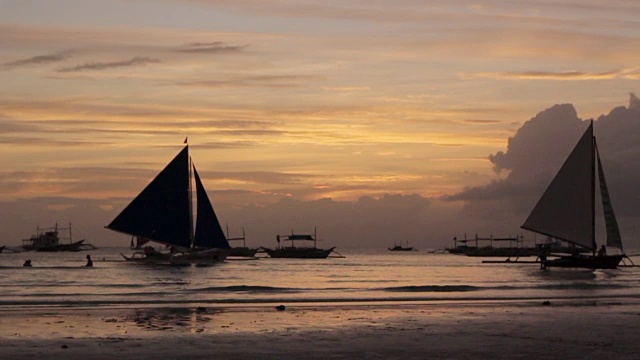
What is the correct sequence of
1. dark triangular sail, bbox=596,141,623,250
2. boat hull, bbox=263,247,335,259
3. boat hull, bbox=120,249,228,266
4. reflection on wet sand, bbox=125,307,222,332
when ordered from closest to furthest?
1. reflection on wet sand, bbox=125,307,222,332
2. dark triangular sail, bbox=596,141,623,250
3. boat hull, bbox=120,249,228,266
4. boat hull, bbox=263,247,335,259

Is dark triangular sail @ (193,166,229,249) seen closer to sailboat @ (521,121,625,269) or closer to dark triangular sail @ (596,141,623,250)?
sailboat @ (521,121,625,269)

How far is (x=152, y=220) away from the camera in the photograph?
92438 mm

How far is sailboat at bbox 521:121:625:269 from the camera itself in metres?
77.4

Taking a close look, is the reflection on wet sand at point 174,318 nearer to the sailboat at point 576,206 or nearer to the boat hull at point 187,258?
the sailboat at point 576,206

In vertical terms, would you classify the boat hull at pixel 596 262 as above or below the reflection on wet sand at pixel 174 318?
above

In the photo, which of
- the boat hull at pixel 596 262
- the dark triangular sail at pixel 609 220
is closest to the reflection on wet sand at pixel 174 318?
the boat hull at pixel 596 262

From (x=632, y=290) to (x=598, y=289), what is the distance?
1.79 meters

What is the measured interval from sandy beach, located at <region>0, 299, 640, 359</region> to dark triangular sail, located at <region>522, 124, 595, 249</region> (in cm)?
4142

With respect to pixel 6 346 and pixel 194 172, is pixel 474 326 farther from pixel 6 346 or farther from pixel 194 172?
pixel 194 172

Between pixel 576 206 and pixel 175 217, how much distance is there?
121ft

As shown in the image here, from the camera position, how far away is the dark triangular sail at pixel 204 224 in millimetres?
97188

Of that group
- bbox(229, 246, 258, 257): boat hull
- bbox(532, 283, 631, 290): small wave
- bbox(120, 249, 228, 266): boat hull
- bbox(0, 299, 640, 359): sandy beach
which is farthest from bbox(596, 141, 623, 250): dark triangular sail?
bbox(229, 246, 258, 257): boat hull

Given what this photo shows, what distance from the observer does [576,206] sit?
7762 cm

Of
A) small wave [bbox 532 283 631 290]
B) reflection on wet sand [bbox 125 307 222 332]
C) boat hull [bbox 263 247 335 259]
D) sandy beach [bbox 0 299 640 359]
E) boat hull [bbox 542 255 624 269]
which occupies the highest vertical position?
boat hull [bbox 263 247 335 259]
